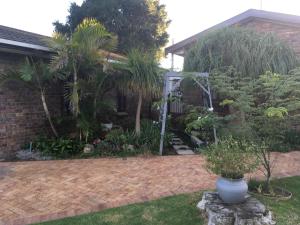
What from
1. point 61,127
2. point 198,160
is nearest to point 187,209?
point 198,160

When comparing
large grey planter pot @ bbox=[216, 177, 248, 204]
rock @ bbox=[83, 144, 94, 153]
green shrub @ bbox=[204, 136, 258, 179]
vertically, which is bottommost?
rock @ bbox=[83, 144, 94, 153]

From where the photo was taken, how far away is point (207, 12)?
50.7ft

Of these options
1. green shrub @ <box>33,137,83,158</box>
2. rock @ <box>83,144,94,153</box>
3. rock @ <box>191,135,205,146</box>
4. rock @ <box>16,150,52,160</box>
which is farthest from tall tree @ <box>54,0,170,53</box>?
rock @ <box>16,150,52,160</box>

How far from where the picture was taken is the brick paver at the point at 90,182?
186 inches

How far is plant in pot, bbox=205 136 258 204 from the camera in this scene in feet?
14.0

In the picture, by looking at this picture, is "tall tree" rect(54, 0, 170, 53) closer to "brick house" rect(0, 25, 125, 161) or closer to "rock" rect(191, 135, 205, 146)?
"rock" rect(191, 135, 205, 146)

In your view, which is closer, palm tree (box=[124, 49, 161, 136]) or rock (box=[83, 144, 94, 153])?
rock (box=[83, 144, 94, 153])

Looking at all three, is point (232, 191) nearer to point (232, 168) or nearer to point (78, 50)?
point (232, 168)

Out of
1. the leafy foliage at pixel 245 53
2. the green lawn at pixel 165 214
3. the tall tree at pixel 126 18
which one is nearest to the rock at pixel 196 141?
the leafy foliage at pixel 245 53

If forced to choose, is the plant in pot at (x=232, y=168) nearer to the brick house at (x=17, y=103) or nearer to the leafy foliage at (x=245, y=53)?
the leafy foliage at (x=245, y=53)

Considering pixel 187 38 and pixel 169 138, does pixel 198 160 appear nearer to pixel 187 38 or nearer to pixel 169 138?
pixel 169 138

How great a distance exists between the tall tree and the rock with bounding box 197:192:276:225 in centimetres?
1615

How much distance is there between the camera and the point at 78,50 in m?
7.80

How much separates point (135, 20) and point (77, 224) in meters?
18.1
